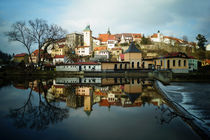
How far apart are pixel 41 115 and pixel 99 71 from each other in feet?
109

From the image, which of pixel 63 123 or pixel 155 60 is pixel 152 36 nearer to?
pixel 155 60

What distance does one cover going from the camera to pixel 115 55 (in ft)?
235

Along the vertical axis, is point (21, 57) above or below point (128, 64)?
above

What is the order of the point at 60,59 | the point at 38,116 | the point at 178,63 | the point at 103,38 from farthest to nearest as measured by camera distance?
the point at 103,38, the point at 60,59, the point at 178,63, the point at 38,116

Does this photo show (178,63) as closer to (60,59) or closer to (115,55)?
(115,55)

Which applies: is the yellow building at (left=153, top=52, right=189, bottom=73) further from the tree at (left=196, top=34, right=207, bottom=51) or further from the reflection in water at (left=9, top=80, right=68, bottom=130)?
the tree at (left=196, top=34, right=207, bottom=51)

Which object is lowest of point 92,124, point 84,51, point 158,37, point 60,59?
point 92,124

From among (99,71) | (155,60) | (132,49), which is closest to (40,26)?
(99,71)

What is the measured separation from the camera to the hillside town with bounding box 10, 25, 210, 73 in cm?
3942

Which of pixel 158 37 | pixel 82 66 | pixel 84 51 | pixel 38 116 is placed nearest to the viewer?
pixel 38 116

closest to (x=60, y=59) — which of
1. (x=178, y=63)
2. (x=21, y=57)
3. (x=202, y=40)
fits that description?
(x=21, y=57)

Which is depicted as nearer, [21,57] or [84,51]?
[84,51]

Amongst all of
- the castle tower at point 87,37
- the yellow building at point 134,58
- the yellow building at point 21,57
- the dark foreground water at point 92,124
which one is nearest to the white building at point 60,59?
the castle tower at point 87,37

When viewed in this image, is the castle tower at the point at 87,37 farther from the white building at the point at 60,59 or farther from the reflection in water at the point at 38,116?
the reflection in water at the point at 38,116
